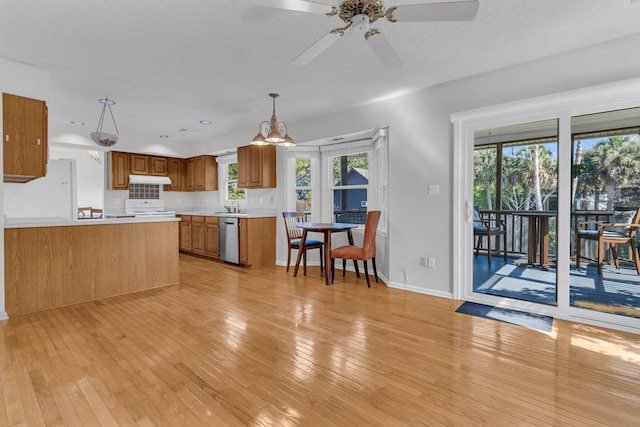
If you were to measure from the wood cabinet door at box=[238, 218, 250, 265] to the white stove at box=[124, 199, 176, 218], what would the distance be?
2.01 m

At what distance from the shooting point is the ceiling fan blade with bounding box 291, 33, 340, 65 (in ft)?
6.12

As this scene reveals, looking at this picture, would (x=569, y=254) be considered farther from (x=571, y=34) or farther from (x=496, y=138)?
(x=571, y=34)

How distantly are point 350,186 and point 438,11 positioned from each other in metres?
3.38

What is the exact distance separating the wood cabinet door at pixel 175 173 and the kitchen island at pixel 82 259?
3205 millimetres

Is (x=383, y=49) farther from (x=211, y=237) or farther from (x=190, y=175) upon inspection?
(x=190, y=175)

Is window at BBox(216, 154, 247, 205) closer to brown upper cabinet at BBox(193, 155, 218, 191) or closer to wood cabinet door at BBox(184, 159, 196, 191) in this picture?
brown upper cabinet at BBox(193, 155, 218, 191)

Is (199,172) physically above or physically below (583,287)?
above

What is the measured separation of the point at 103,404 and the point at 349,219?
12.5 ft

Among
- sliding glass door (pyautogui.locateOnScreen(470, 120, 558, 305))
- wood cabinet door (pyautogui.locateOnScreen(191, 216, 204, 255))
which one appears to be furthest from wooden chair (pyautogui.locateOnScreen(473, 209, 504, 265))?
wood cabinet door (pyautogui.locateOnScreen(191, 216, 204, 255))

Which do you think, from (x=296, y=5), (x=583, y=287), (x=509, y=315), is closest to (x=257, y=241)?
(x=509, y=315)

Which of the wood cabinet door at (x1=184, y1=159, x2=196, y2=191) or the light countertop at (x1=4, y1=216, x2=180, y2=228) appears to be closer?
the light countertop at (x1=4, y1=216, x2=180, y2=228)

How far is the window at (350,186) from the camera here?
4820mm

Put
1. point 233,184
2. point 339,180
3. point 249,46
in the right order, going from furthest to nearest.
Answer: point 233,184
point 339,180
point 249,46

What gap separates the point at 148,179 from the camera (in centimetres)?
630
